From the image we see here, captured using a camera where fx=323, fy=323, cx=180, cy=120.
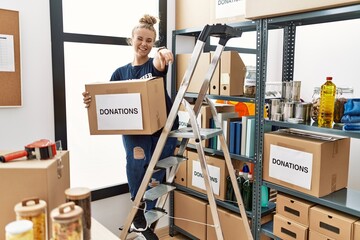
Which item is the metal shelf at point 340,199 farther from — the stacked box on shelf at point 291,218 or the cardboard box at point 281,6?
the cardboard box at point 281,6

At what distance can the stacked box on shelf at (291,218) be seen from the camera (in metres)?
1.91

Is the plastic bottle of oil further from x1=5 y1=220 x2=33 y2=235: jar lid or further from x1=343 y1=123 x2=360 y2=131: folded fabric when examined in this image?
x1=5 y1=220 x2=33 y2=235: jar lid

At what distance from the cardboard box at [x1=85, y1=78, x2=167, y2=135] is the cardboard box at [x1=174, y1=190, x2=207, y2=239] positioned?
1.01m

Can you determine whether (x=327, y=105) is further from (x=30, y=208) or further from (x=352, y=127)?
(x=30, y=208)

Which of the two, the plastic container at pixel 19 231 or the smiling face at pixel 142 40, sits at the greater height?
the smiling face at pixel 142 40

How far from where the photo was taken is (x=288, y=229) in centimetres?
199

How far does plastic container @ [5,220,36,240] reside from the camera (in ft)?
2.74

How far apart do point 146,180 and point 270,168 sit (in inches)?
31.4

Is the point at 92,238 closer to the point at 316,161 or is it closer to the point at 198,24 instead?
the point at 316,161

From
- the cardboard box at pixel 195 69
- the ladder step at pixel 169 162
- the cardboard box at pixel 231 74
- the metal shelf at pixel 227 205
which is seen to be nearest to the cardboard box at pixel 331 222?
the metal shelf at pixel 227 205

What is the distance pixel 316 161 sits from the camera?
182 centimetres

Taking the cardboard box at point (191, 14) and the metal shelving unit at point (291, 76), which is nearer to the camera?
the metal shelving unit at point (291, 76)

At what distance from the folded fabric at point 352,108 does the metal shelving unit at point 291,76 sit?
101 millimetres

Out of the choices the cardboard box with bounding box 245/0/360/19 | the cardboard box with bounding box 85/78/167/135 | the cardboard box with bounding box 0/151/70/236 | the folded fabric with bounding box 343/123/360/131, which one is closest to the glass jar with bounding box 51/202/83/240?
the cardboard box with bounding box 0/151/70/236
